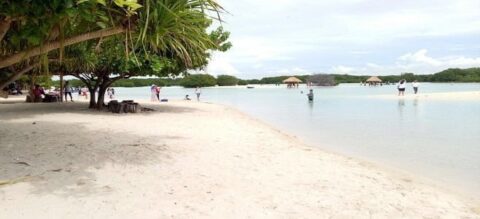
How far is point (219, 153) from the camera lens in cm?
753

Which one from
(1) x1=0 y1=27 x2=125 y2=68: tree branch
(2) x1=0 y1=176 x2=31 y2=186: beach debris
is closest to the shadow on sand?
(2) x1=0 y1=176 x2=31 y2=186: beach debris

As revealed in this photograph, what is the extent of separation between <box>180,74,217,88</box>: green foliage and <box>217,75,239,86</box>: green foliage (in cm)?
432

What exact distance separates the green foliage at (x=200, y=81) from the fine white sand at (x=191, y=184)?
229 feet

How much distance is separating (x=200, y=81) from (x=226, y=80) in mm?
20684

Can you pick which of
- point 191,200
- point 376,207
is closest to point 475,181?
point 376,207

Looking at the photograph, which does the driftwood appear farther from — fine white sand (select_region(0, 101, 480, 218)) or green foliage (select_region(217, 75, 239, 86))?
green foliage (select_region(217, 75, 239, 86))

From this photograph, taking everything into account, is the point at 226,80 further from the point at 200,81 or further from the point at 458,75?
the point at 458,75

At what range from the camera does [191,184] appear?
536cm

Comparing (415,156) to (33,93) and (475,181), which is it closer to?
(475,181)

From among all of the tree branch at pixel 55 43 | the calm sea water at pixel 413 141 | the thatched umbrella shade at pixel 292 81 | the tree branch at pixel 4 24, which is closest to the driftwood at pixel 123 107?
the calm sea water at pixel 413 141

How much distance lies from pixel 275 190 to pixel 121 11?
8.63ft

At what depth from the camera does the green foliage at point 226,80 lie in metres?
105

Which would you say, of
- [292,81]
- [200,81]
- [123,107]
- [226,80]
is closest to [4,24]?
[123,107]

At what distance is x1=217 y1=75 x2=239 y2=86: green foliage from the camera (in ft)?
345
